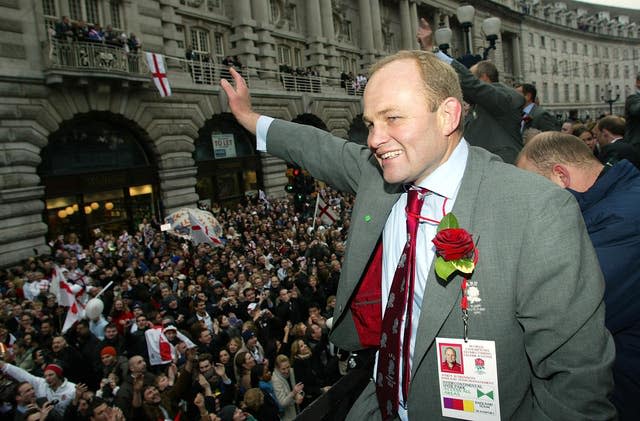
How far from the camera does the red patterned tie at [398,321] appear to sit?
1.87m

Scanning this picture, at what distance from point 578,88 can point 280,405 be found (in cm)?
8286

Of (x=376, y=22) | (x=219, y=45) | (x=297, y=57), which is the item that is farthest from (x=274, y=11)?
(x=376, y=22)

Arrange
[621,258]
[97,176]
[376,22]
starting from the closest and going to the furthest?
[621,258] → [97,176] → [376,22]

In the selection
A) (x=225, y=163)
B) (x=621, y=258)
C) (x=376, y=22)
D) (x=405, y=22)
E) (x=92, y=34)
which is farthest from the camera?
(x=405, y=22)

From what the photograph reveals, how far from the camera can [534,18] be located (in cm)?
6153

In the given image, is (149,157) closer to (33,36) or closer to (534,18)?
(33,36)

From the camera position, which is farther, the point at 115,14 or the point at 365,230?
the point at 115,14

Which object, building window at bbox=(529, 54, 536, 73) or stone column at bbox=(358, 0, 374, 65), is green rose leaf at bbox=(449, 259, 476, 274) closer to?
stone column at bbox=(358, 0, 374, 65)

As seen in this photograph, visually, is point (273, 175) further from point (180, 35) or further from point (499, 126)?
point (499, 126)

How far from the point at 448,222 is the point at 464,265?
0.18m

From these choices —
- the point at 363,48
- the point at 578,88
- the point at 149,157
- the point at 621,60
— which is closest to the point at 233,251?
the point at 149,157

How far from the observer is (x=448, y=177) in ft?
6.13

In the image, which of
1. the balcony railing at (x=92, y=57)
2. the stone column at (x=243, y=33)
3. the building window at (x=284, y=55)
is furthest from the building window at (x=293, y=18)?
the balcony railing at (x=92, y=57)

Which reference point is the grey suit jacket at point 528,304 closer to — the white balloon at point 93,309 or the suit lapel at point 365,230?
the suit lapel at point 365,230
